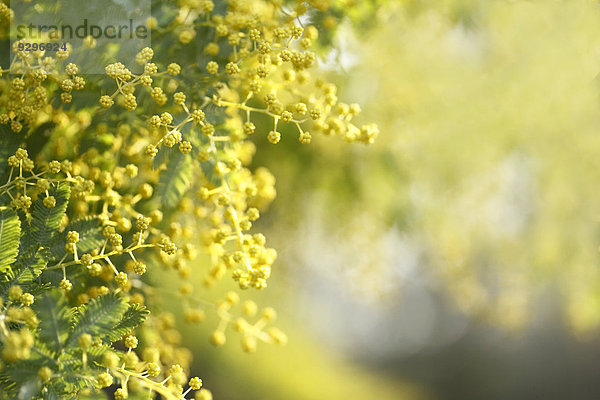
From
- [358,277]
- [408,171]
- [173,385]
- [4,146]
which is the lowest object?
[173,385]

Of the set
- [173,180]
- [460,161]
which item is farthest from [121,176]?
[460,161]

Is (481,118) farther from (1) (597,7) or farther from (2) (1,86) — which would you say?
(2) (1,86)

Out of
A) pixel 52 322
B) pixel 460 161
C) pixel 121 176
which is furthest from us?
pixel 460 161

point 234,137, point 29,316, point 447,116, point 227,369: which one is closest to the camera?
point 29,316

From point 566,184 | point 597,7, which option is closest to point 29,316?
point 597,7

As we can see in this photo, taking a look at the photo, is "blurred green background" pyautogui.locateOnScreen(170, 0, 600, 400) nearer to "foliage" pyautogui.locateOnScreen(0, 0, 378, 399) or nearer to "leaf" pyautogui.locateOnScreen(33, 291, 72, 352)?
"foliage" pyautogui.locateOnScreen(0, 0, 378, 399)

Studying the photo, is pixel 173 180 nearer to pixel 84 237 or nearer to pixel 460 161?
pixel 84 237

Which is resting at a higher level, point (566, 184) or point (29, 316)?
point (566, 184)
